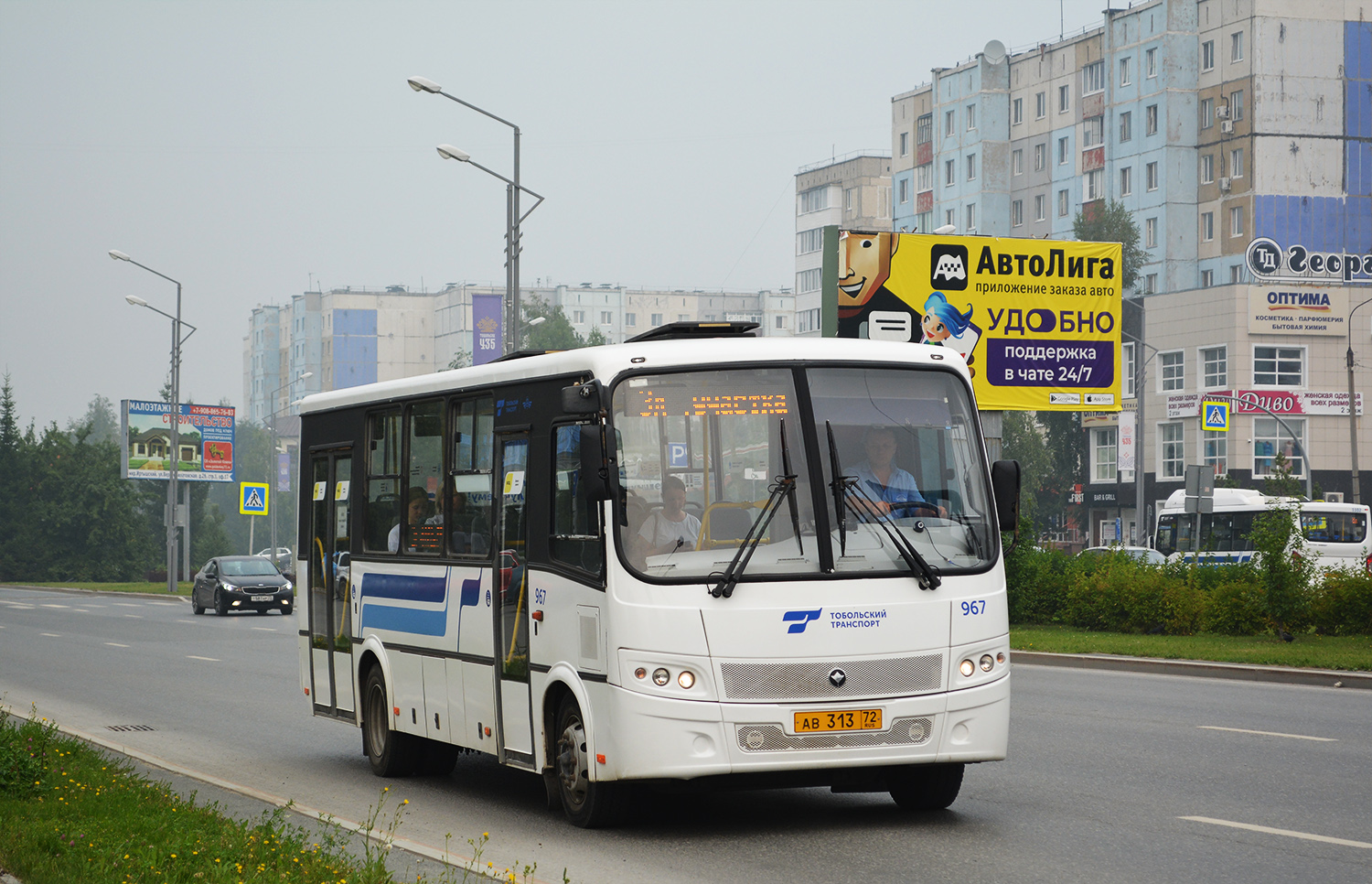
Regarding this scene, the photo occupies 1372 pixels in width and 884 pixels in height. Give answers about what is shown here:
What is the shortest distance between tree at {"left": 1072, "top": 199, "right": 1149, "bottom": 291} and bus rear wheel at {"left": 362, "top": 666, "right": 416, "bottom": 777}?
263 feet

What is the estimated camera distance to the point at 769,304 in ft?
603

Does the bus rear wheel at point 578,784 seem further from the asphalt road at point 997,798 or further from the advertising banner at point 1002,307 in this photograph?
the advertising banner at point 1002,307

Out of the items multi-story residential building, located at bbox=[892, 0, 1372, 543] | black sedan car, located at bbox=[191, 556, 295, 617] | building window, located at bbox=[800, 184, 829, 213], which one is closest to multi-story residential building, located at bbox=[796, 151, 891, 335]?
building window, located at bbox=[800, 184, 829, 213]

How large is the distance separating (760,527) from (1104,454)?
81299 mm

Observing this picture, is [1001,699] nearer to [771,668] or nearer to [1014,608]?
[771,668]

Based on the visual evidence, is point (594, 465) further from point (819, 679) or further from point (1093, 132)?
point (1093, 132)

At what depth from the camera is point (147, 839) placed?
857 centimetres

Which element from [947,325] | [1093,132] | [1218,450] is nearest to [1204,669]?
[947,325]

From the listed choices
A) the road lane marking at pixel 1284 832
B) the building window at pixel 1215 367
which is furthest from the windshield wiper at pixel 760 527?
the building window at pixel 1215 367

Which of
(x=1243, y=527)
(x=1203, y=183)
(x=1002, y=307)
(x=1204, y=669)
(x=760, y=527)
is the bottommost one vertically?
(x=1204, y=669)

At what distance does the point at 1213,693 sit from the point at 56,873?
13.6 meters

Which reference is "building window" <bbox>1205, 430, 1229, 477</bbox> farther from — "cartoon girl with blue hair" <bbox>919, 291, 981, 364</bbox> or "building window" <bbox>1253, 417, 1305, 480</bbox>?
"cartoon girl with blue hair" <bbox>919, 291, 981, 364</bbox>

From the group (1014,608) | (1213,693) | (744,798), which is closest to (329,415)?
(744,798)

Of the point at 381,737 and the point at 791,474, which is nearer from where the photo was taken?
the point at 791,474
